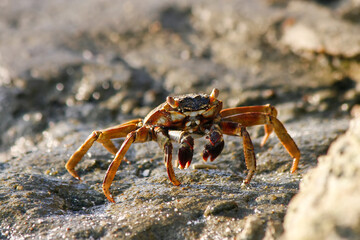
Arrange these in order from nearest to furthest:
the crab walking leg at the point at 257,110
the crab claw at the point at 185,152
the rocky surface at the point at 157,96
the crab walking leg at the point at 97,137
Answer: the rocky surface at the point at 157,96
the crab claw at the point at 185,152
the crab walking leg at the point at 97,137
the crab walking leg at the point at 257,110

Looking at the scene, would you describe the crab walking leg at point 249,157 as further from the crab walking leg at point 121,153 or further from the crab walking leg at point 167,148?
the crab walking leg at point 121,153

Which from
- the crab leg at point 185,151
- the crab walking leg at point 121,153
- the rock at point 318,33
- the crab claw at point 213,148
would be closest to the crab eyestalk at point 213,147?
the crab claw at point 213,148

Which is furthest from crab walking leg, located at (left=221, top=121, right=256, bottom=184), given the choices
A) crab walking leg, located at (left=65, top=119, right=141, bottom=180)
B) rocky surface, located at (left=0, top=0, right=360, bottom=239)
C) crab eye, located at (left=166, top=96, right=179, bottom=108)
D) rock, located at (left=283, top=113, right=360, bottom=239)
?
rock, located at (left=283, top=113, right=360, bottom=239)

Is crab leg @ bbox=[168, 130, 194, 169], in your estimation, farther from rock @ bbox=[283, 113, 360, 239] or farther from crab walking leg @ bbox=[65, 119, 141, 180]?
rock @ bbox=[283, 113, 360, 239]


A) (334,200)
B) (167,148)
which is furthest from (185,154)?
(334,200)

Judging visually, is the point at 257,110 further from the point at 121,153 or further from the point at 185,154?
the point at 121,153

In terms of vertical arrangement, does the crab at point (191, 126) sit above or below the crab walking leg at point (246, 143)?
above
